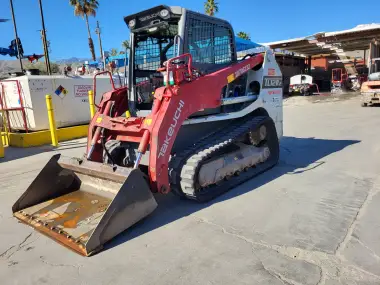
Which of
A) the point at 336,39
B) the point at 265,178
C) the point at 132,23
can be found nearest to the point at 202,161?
the point at 265,178

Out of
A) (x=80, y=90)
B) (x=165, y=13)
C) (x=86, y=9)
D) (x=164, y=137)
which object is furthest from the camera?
(x=86, y=9)

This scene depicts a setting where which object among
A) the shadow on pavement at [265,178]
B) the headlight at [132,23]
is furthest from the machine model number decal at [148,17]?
the shadow on pavement at [265,178]

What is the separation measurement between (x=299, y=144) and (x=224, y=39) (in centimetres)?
370

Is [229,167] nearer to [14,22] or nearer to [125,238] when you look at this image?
[125,238]

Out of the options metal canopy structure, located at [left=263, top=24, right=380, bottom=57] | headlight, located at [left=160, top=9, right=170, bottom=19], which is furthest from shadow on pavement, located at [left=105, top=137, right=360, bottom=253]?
metal canopy structure, located at [left=263, top=24, right=380, bottom=57]

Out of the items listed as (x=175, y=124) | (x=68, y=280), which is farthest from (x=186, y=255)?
(x=175, y=124)

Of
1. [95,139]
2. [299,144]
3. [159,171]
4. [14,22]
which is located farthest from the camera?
[14,22]

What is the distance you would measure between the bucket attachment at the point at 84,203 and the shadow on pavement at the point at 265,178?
20cm

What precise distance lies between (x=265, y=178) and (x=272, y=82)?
1.85 meters

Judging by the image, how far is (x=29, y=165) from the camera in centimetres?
702

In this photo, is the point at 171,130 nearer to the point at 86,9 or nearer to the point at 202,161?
the point at 202,161

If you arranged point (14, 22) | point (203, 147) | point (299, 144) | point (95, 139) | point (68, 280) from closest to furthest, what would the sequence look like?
1. point (68, 280)
2. point (203, 147)
3. point (95, 139)
4. point (299, 144)
5. point (14, 22)

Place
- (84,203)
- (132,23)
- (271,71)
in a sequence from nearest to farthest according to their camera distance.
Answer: (84,203) → (132,23) → (271,71)

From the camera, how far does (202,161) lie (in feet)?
13.5
